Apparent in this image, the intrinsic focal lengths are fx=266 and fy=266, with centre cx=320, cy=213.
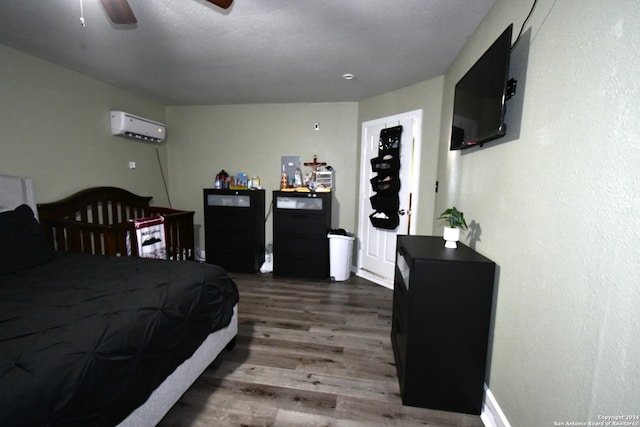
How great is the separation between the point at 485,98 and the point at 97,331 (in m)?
→ 2.17

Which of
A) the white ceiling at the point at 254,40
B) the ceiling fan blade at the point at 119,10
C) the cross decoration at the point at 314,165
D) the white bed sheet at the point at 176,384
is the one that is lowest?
the white bed sheet at the point at 176,384

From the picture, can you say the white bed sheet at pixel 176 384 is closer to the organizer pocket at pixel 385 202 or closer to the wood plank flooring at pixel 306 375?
the wood plank flooring at pixel 306 375

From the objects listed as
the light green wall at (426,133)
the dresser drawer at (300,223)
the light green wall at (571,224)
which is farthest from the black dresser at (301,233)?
A: the light green wall at (571,224)

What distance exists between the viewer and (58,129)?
104 inches

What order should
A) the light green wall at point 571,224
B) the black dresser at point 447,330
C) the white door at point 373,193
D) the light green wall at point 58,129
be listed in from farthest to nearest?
the white door at point 373,193 → the light green wall at point 58,129 → the black dresser at point 447,330 → the light green wall at point 571,224

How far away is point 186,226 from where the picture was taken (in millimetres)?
3426

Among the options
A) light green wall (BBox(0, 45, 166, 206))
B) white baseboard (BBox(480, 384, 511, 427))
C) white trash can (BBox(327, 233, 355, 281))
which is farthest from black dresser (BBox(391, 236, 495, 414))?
light green wall (BBox(0, 45, 166, 206))

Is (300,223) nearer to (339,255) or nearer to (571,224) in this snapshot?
(339,255)

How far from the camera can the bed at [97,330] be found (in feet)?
2.81

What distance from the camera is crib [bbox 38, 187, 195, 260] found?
2.47m

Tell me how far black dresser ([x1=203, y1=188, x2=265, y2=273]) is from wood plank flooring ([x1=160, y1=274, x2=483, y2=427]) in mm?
940

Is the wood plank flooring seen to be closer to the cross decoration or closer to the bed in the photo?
the bed

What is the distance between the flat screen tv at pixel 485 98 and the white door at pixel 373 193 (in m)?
1.08

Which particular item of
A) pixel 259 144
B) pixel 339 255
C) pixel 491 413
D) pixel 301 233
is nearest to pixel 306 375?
pixel 491 413
